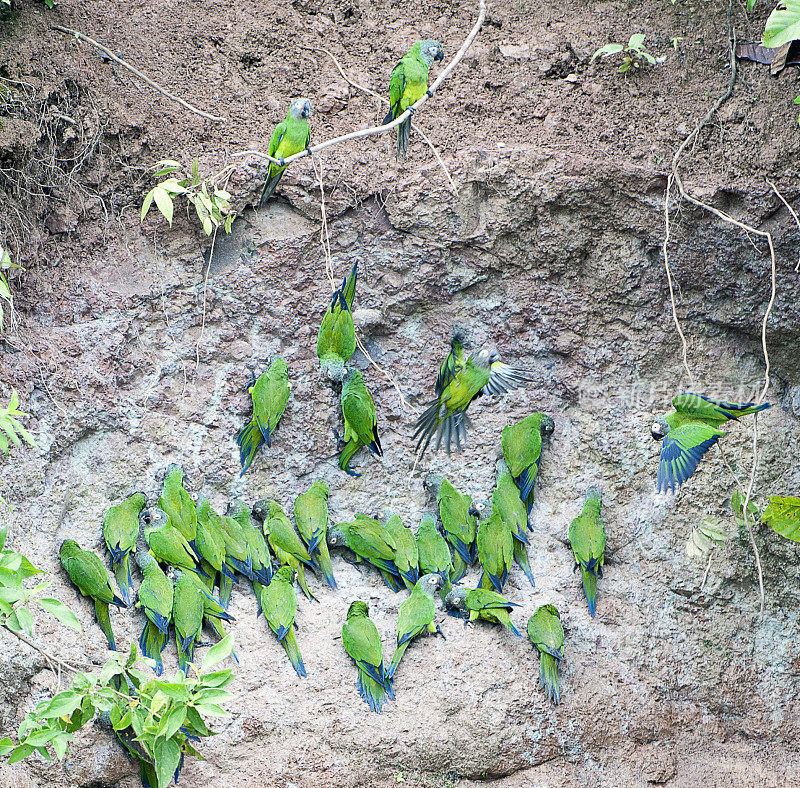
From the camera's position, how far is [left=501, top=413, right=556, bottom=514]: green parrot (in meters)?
3.64

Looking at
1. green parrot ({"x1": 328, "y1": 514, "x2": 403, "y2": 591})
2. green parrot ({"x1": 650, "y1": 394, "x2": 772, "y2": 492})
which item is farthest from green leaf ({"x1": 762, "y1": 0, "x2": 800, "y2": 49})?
green parrot ({"x1": 328, "y1": 514, "x2": 403, "y2": 591})

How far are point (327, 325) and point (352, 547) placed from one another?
955 mm

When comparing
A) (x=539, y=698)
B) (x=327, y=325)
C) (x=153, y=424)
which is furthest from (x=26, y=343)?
(x=539, y=698)

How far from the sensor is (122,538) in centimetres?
327

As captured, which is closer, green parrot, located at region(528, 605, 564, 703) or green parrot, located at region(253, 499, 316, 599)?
green parrot, located at region(528, 605, 564, 703)

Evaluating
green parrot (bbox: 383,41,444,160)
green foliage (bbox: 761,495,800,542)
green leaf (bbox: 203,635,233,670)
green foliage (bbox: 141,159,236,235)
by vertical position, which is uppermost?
green parrot (bbox: 383,41,444,160)

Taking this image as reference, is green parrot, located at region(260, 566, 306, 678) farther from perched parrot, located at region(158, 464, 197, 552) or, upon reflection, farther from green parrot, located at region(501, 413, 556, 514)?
green parrot, located at region(501, 413, 556, 514)

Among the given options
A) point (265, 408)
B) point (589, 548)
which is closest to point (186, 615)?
point (265, 408)

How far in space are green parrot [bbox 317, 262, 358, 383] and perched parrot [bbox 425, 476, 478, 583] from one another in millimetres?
701

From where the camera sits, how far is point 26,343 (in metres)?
3.42

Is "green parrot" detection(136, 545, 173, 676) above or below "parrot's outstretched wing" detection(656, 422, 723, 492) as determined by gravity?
below

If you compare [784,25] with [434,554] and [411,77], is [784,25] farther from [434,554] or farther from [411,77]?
[434,554]

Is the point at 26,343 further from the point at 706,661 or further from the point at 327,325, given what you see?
the point at 706,661

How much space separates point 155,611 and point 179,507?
44 cm
